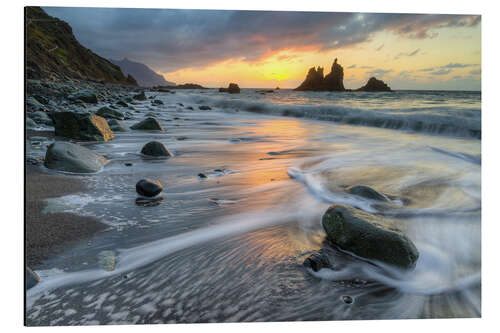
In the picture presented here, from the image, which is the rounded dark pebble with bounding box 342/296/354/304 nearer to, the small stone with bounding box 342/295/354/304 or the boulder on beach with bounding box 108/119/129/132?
the small stone with bounding box 342/295/354/304

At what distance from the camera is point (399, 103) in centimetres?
432

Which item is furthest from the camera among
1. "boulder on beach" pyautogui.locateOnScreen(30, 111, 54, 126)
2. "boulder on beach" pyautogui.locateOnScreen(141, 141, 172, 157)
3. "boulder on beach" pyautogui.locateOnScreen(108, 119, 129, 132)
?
"boulder on beach" pyautogui.locateOnScreen(108, 119, 129, 132)

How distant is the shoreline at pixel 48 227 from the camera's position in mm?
1802

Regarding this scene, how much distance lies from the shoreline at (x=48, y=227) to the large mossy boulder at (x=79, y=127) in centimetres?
208

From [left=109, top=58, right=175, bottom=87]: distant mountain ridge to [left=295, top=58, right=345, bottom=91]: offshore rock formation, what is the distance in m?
1.76

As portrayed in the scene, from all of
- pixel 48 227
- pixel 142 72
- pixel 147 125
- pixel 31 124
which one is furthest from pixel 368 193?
pixel 31 124

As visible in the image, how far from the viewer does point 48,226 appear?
6.49 ft

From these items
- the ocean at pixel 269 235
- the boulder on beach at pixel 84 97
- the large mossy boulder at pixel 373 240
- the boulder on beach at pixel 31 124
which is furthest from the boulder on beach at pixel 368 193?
the boulder on beach at pixel 84 97

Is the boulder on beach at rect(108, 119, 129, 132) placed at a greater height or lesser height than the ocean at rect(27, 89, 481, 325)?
greater

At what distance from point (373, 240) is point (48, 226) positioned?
2115 millimetres

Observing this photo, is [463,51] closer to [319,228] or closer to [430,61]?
[430,61]

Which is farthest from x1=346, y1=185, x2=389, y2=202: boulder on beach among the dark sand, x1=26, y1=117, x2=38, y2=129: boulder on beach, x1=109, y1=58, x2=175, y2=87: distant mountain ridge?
x1=26, y1=117, x2=38, y2=129: boulder on beach

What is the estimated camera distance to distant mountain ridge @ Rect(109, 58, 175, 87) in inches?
130
